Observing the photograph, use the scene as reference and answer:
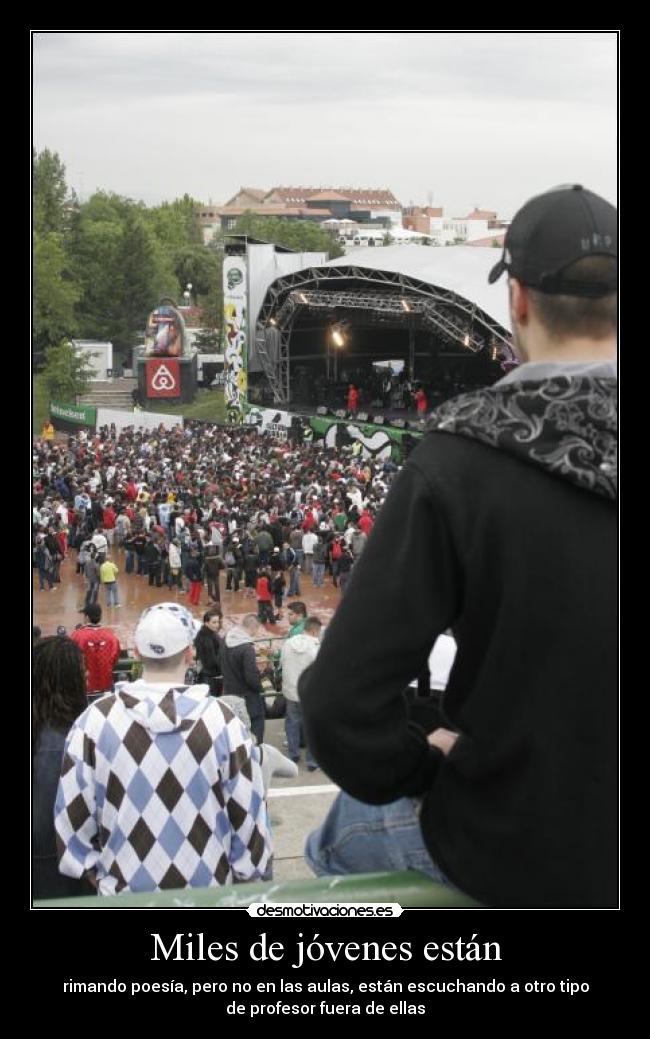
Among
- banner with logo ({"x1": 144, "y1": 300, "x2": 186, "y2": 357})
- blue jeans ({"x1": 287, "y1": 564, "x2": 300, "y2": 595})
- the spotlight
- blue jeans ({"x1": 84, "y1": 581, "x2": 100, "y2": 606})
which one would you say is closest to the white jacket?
blue jeans ({"x1": 84, "y1": 581, "x2": 100, "y2": 606})

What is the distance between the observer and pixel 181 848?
2.47 m

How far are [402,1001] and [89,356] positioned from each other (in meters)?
48.4

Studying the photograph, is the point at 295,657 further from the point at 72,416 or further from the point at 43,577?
the point at 72,416

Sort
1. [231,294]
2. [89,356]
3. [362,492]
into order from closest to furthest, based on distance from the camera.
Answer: [362,492]
[231,294]
[89,356]

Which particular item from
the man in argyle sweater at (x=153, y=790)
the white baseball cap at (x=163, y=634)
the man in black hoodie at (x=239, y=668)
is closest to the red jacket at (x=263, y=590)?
the man in black hoodie at (x=239, y=668)

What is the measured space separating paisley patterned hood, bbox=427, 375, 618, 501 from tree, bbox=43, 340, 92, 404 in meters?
43.3

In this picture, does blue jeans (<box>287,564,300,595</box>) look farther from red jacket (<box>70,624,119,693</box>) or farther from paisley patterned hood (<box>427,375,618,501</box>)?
paisley patterned hood (<box>427,375,618,501</box>)

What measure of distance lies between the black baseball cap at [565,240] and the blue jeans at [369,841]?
668 millimetres

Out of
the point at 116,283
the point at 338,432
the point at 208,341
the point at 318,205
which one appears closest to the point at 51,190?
the point at 116,283

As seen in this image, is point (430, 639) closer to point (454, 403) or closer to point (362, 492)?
point (454, 403)

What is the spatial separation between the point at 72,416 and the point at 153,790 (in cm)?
4040

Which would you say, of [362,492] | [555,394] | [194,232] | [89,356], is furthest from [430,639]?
[194,232]

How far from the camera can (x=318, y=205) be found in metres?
150
